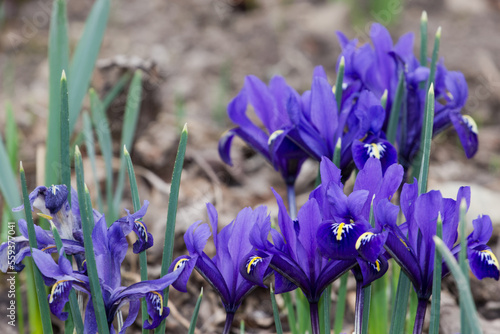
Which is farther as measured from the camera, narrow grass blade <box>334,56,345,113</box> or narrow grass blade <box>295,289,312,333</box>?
narrow grass blade <box>295,289,312,333</box>

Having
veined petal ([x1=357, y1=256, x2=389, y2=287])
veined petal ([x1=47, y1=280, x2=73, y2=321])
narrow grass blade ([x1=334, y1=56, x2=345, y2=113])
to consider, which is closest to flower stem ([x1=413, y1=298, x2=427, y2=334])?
veined petal ([x1=357, y1=256, x2=389, y2=287])

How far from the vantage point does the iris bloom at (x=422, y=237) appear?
3.46ft

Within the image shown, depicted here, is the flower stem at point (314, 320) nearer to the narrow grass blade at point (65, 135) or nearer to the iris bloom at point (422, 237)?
the iris bloom at point (422, 237)

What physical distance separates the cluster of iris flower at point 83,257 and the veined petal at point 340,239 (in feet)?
1.01

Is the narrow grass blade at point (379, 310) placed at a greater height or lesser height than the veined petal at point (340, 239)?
lesser

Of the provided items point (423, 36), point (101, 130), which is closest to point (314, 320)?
point (423, 36)

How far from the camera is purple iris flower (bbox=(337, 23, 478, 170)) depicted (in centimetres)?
158

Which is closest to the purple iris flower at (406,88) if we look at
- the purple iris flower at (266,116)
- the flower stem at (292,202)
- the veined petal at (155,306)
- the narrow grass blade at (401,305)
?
the purple iris flower at (266,116)

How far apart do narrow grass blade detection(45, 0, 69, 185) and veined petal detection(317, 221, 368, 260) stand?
1.00 metres

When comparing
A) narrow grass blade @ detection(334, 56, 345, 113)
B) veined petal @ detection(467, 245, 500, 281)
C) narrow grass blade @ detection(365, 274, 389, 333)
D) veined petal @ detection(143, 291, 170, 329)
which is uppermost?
narrow grass blade @ detection(334, 56, 345, 113)

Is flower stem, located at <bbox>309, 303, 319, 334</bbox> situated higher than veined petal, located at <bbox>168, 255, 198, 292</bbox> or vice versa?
veined petal, located at <bbox>168, 255, 198, 292</bbox>

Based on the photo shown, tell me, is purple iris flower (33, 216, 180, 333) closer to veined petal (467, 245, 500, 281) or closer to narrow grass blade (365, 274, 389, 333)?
veined petal (467, 245, 500, 281)

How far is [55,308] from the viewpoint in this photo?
1088mm

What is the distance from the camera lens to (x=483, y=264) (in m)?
1.06
